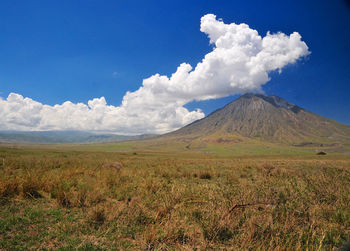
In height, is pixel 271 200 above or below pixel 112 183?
above

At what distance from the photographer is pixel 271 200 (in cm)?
479

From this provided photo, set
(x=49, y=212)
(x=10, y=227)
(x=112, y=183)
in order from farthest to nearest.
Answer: (x=112, y=183), (x=49, y=212), (x=10, y=227)

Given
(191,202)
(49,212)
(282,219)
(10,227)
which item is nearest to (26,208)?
(49,212)

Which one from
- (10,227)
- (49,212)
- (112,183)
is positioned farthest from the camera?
(112,183)

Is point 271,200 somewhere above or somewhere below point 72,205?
above

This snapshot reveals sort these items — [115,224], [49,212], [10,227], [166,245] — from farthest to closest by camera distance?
[49,212]
[115,224]
[10,227]
[166,245]

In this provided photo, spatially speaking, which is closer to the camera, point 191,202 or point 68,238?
point 68,238

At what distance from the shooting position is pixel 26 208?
4.50 m

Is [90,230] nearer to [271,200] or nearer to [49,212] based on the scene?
[49,212]

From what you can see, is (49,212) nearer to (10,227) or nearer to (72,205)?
(72,205)

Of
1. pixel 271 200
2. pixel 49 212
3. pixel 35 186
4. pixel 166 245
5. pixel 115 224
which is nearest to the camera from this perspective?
pixel 166 245

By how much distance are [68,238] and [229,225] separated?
354 centimetres

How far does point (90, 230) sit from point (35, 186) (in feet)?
12.2

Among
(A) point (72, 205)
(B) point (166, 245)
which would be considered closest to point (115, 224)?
(B) point (166, 245)
